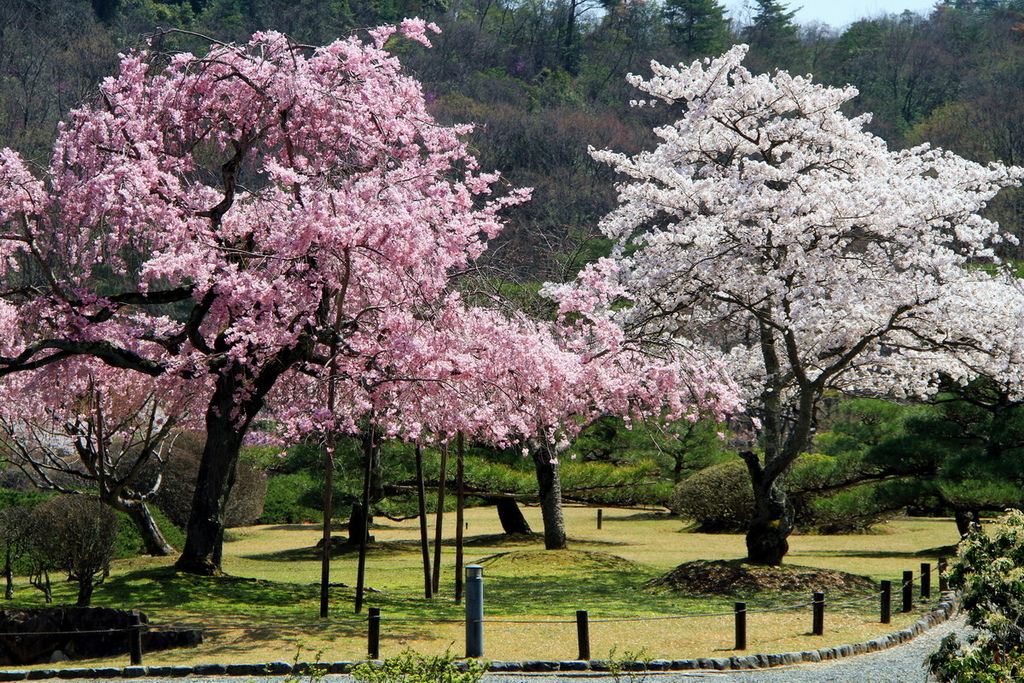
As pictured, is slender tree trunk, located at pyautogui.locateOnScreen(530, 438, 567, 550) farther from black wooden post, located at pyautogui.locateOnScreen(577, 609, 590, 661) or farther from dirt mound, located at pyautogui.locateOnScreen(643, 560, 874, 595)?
black wooden post, located at pyautogui.locateOnScreen(577, 609, 590, 661)

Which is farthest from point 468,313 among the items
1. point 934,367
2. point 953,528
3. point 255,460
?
point 953,528

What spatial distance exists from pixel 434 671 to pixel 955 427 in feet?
44.7

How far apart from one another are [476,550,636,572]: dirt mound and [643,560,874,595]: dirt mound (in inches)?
116

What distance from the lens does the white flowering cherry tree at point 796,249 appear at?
561 inches

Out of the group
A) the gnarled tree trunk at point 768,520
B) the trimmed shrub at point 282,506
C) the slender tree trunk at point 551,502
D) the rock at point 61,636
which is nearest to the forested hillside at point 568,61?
the trimmed shrub at point 282,506

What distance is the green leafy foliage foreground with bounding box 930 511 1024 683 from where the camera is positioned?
21.8ft

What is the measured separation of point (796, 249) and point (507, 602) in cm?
592

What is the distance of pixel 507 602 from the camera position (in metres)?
14.0

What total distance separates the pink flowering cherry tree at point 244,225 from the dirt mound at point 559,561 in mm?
5706

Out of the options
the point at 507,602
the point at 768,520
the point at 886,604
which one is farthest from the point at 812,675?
the point at 768,520

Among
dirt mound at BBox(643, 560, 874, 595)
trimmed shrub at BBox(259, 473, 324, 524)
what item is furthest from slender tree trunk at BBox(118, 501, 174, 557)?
dirt mound at BBox(643, 560, 874, 595)

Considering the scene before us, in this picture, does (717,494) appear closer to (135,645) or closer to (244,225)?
(244,225)

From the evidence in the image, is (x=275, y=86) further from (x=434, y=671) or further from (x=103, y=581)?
(x=434, y=671)

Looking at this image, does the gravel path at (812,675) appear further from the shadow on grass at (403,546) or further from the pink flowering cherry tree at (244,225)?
the shadow on grass at (403,546)
